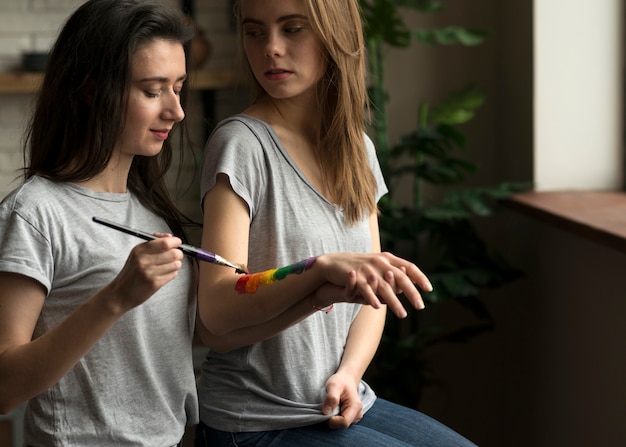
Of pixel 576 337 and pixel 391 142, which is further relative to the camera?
pixel 391 142

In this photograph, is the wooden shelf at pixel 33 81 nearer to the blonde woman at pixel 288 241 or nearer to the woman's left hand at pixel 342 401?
the blonde woman at pixel 288 241

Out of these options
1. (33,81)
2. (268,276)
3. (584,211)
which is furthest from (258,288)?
(33,81)

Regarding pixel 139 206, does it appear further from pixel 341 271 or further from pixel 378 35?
pixel 378 35

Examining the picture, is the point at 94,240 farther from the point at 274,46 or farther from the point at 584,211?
the point at 584,211

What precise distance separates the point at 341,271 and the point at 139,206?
351mm

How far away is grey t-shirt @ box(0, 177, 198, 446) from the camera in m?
1.17

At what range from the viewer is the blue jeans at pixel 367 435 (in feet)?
4.39

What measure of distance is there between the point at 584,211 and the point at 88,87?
136 cm

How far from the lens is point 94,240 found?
3.99ft

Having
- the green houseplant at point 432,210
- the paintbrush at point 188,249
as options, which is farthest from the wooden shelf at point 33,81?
the paintbrush at point 188,249

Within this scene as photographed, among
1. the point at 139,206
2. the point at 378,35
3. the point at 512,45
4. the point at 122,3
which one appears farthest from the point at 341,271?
the point at 512,45

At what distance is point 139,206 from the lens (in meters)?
1.34

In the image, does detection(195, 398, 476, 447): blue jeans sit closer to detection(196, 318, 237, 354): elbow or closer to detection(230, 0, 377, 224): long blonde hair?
detection(196, 318, 237, 354): elbow

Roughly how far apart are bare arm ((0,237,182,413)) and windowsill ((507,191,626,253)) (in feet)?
3.58
